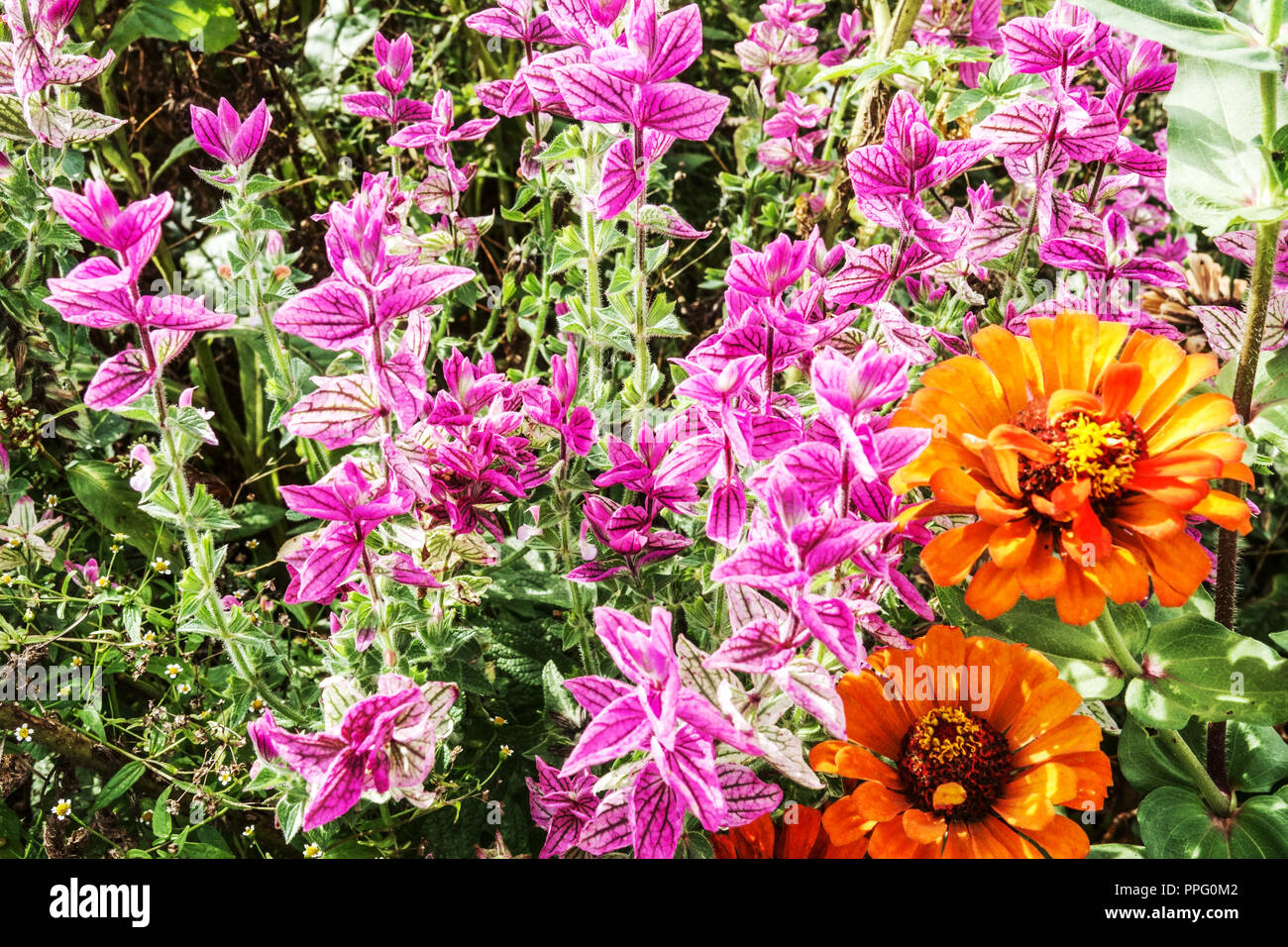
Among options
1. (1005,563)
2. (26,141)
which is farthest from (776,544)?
(26,141)

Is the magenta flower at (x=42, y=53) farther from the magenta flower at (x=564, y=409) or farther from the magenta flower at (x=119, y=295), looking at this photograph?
the magenta flower at (x=564, y=409)

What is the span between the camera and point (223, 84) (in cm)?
205

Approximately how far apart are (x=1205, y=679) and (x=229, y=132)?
113 cm

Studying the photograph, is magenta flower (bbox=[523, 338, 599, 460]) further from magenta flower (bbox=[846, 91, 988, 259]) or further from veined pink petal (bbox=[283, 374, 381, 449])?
magenta flower (bbox=[846, 91, 988, 259])

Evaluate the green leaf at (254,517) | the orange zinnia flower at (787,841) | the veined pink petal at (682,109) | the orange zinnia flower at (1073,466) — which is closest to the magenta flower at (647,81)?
the veined pink petal at (682,109)

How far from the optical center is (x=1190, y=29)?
2.93 ft

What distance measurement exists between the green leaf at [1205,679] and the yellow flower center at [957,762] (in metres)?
0.14

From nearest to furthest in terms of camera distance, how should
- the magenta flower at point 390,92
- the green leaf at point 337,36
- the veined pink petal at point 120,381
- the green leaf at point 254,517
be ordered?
the veined pink petal at point 120,381, the magenta flower at point 390,92, the green leaf at point 254,517, the green leaf at point 337,36

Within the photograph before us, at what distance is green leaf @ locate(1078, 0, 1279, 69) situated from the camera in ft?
2.83

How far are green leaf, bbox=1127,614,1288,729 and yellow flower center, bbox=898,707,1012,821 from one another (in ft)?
0.46

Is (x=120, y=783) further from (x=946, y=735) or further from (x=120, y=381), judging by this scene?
(x=946, y=735)

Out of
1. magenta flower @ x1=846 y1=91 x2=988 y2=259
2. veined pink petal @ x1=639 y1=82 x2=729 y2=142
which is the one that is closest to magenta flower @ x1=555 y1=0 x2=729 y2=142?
veined pink petal @ x1=639 y1=82 x2=729 y2=142

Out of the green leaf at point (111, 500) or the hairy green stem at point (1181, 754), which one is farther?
the green leaf at point (111, 500)

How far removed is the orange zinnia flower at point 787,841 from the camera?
3.35ft
